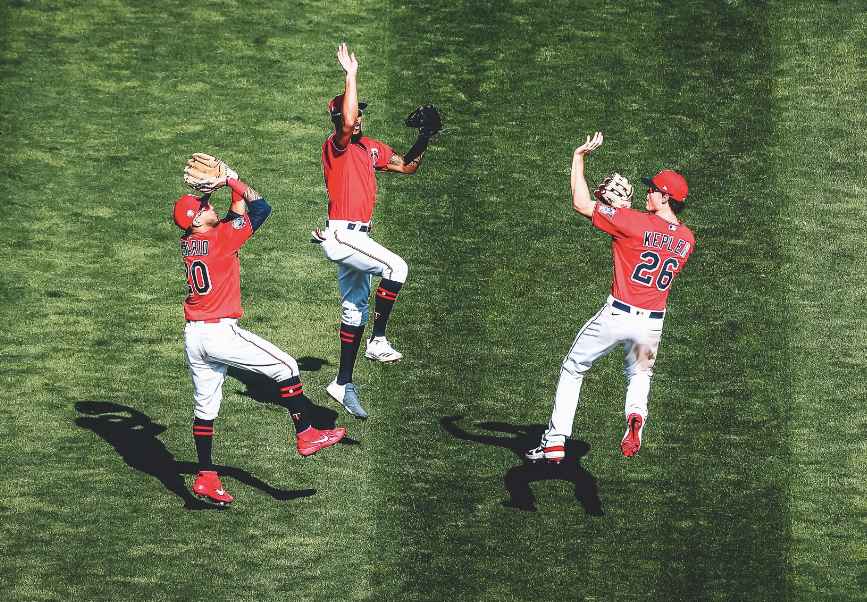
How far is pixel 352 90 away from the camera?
526 inches

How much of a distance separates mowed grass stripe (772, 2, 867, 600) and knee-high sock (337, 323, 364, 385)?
4063mm

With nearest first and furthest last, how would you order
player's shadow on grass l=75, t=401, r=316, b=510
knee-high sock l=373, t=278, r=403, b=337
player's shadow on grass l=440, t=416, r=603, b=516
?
player's shadow on grass l=440, t=416, r=603, b=516 → player's shadow on grass l=75, t=401, r=316, b=510 → knee-high sock l=373, t=278, r=403, b=337

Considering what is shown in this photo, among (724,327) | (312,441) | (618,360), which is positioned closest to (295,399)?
(312,441)

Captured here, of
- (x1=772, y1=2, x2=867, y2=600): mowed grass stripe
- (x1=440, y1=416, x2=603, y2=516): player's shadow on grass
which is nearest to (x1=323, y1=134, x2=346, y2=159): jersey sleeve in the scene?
(x1=440, y1=416, x2=603, y2=516): player's shadow on grass

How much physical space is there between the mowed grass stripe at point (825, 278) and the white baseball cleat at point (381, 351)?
3.74 metres

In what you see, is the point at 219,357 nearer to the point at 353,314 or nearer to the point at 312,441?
the point at 312,441

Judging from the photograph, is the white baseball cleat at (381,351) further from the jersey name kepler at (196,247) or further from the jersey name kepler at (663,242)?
the jersey name kepler at (663,242)

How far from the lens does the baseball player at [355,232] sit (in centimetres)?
1409

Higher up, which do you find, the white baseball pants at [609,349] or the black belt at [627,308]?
the black belt at [627,308]

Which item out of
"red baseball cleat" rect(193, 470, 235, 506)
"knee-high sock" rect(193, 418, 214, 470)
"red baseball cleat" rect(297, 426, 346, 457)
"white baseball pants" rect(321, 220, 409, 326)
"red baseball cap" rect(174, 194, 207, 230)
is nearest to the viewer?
"red baseball cap" rect(174, 194, 207, 230)

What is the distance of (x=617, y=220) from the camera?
12.9m

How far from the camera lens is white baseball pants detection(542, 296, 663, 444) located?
13.0m

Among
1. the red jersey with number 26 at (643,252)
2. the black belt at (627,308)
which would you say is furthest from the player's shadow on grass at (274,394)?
the red jersey with number 26 at (643,252)

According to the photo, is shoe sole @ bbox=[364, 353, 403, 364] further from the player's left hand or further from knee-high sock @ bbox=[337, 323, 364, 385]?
the player's left hand
